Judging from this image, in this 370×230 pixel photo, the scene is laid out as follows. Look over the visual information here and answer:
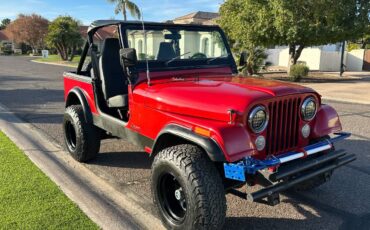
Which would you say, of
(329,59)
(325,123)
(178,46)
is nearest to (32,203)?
(178,46)

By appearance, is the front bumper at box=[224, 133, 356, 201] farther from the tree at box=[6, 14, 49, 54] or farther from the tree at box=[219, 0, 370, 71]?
the tree at box=[6, 14, 49, 54]

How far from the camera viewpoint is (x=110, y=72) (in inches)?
195

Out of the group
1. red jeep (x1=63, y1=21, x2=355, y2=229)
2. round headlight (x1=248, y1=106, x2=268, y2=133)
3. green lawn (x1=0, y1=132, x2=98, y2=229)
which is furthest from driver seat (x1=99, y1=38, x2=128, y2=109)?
round headlight (x1=248, y1=106, x2=268, y2=133)

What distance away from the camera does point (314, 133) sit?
144 inches

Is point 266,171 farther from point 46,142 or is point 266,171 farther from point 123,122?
point 46,142

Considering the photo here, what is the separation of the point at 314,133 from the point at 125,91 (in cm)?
253

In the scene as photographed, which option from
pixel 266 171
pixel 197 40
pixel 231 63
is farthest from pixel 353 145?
pixel 266 171

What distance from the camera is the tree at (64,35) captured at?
40.5 m

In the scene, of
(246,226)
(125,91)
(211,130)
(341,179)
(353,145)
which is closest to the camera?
(211,130)

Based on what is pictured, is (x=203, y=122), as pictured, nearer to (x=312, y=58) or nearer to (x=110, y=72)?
(x=110, y=72)

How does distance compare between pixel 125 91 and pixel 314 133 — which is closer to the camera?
pixel 314 133

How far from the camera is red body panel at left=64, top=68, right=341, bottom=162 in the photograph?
299 centimetres

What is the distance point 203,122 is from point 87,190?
6.22ft

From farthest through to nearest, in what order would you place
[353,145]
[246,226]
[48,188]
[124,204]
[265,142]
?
[353,145] → [48,188] → [124,204] → [246,226] → [265,142]
